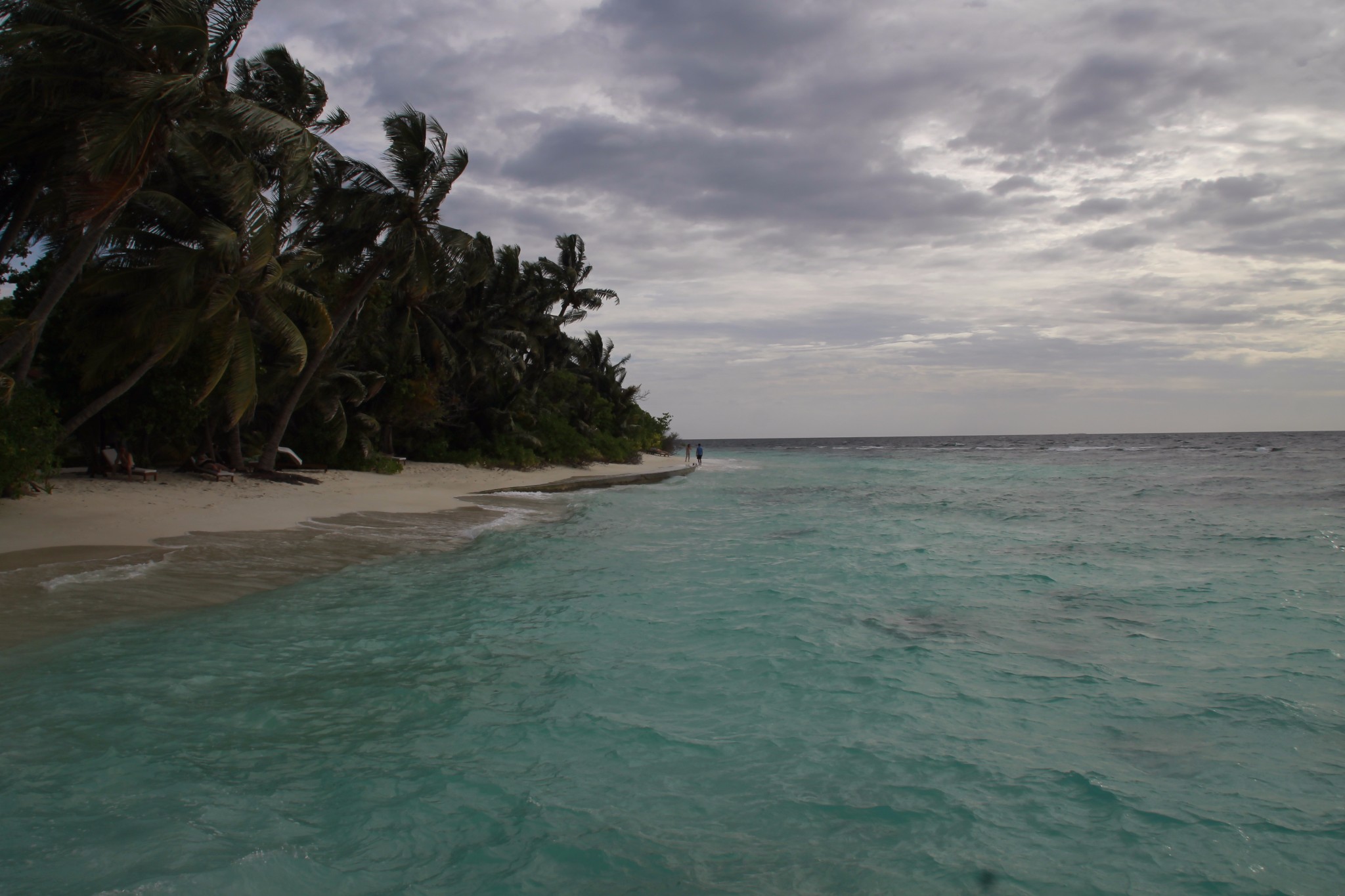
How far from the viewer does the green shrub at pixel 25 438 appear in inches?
417

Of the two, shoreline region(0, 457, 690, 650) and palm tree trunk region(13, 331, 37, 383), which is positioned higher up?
palm tree trunk region(13, 331, 37, 383)

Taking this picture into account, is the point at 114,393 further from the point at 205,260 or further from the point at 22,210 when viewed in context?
the point at 22,210

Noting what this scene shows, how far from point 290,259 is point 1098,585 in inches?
682

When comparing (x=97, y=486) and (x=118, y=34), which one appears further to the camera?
(x=97, y=486)

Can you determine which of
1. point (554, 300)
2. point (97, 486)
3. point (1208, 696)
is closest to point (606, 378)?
point (554, 300)

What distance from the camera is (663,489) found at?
27641 millimetres

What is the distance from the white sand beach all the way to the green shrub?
0.61 metres

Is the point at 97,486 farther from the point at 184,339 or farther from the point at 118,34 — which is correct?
the point at 118,34

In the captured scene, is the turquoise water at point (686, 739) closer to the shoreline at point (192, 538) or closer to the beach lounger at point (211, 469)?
the shoreline at point (192, 538)

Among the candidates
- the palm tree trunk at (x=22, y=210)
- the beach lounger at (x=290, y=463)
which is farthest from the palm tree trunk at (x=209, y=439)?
the palm tree trunk at (x=22, y=210)

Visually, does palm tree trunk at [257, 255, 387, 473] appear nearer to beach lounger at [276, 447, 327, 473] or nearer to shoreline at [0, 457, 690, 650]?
beach lounger at [276, 447, 327, 473]

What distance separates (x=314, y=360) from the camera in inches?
775

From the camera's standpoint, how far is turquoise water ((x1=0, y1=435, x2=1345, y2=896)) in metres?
3.59

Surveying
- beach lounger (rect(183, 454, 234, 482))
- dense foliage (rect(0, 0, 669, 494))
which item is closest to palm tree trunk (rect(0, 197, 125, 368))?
dense foliage (rect(0, 0, 669, 494))
